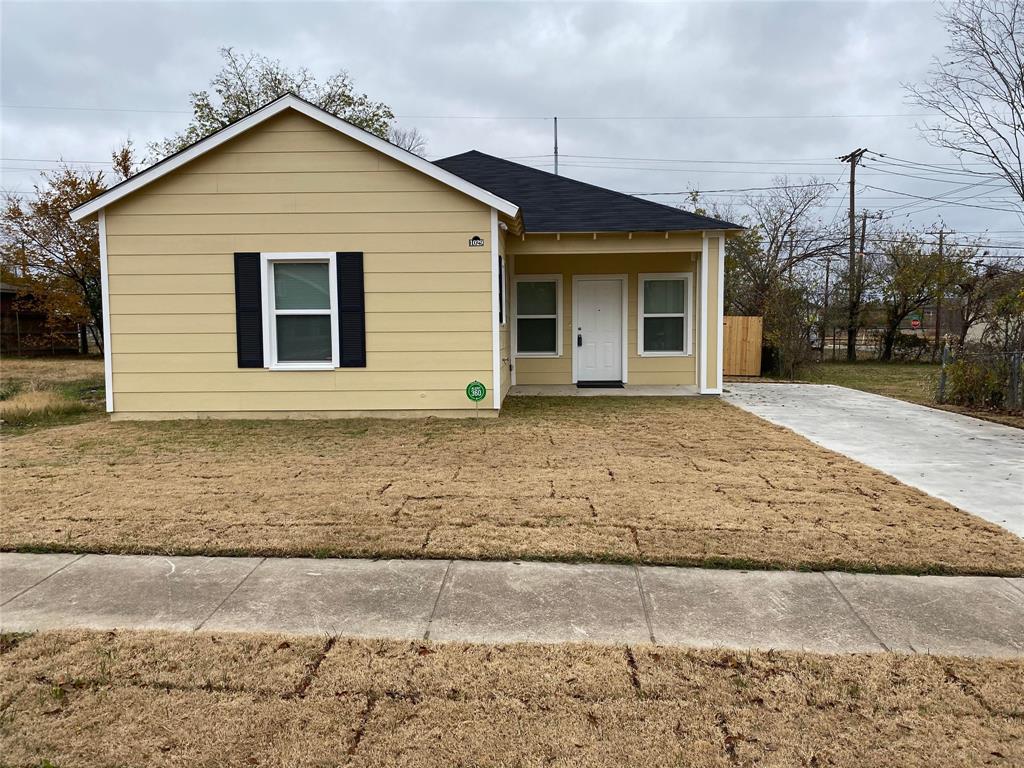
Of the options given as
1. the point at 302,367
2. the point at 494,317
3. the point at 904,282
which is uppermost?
the point at 904,282

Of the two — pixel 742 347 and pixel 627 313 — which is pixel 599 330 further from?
pixel 742 347

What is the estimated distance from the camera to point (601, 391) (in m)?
11.7

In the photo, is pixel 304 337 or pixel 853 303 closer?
pixel 304 337

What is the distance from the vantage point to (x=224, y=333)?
9.08 meters

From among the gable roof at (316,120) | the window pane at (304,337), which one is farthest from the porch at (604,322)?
the window pane at (304,337)

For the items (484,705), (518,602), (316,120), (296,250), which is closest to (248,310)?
(296,250)

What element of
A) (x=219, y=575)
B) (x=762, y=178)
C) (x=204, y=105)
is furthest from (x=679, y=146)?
(x=219, y=575)

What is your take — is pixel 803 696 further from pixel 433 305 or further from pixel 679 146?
pixel 679 146

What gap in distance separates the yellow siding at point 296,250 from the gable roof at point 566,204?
2242mm

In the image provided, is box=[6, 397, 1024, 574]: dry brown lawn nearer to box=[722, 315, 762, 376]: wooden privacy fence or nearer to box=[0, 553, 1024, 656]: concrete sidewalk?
box=[0, 553, 1024, 656]: concrete sidewalk

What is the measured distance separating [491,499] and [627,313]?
25.9ft

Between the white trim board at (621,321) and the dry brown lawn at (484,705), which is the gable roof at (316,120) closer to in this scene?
the white trim board at (621,321)

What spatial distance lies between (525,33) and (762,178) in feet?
55.2

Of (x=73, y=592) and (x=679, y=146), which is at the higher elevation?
(x=679, y=146)
